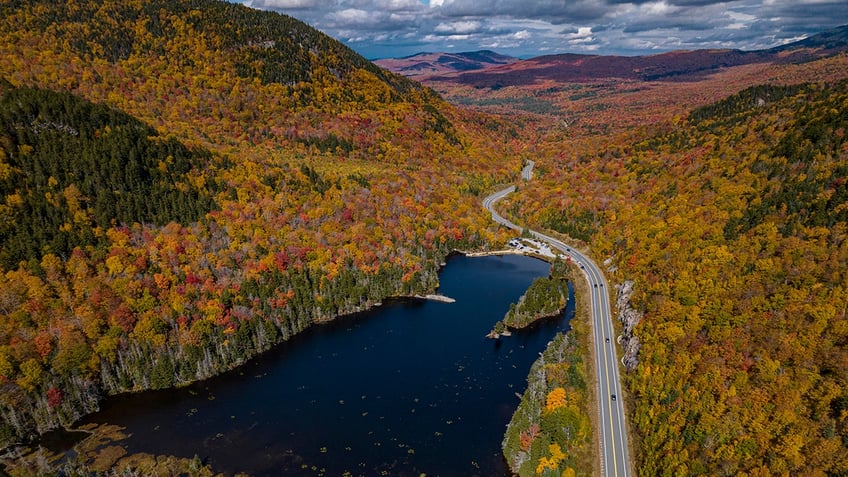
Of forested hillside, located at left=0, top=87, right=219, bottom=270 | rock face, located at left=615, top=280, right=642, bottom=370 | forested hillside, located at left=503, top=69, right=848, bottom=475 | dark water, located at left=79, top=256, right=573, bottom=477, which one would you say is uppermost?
forested hillside, located at left=0, top=87, right=219, bottom=270

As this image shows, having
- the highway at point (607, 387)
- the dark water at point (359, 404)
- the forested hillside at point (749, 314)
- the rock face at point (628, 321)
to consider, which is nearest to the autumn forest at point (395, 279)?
the forested hillside at point (749, 314)

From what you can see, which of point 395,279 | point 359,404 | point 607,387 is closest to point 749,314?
point 607,387

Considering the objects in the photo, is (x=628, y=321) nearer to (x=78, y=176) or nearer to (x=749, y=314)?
(x=749, y=314)

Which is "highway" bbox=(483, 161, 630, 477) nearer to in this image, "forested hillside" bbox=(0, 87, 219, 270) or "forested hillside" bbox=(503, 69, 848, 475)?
"forested hillside" bbox=(503, 69, 848, 475)

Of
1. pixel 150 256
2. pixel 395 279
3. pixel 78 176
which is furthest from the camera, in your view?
pixel 395 279

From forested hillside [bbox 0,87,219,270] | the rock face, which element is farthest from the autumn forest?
the rock face

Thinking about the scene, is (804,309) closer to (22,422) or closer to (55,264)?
(22,422)

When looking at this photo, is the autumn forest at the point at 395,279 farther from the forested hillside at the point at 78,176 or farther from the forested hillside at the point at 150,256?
the forested hillside at the point at 78,176
